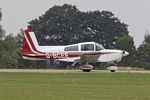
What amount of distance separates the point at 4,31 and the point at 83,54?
110 feet

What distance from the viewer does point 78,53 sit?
49.8m

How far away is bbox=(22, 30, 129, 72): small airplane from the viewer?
49219 millimetres

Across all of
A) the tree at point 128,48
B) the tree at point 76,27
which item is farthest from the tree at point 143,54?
the tree at point 76,27

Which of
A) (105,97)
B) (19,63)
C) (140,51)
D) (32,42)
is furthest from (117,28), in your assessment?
(105,97)

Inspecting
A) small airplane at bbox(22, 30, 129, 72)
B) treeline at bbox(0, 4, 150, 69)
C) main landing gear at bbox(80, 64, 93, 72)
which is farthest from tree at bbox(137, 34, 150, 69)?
main landing gear at bbox(80, 64, 93, 72)

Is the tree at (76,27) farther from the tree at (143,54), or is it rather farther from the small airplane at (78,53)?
the small airplane at (78,53)

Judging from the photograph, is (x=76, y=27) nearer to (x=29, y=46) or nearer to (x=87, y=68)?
(x=29, y=46)

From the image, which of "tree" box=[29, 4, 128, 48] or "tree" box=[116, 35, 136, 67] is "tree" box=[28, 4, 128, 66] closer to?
"tree" box=[29, 4, 128, 48]

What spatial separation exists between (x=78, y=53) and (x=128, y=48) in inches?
1005

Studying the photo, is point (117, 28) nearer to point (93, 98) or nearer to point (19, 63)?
point (19, 63)

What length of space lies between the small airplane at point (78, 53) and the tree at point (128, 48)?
74.9 feet

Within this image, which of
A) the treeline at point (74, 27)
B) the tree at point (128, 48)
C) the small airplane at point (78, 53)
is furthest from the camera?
the treeline at point (74, 27)

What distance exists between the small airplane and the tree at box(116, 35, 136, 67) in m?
22.8

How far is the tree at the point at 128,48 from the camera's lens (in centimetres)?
7381
